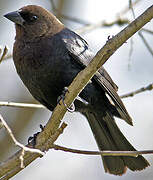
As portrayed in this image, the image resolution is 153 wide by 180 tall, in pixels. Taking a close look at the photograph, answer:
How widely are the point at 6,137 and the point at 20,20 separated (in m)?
2.24

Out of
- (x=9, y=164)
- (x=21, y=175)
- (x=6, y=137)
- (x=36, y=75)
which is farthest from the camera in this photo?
(x=21, y=175)

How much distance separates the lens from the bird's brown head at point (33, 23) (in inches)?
198

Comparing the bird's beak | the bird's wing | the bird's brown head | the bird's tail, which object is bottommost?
the bird's tail

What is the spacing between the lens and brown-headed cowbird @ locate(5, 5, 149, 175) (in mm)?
4707

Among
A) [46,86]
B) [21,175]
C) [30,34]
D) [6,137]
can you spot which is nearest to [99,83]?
[46,86]

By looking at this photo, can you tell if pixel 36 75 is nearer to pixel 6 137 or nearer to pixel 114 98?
pixel 114 98

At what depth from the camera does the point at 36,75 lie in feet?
15.4

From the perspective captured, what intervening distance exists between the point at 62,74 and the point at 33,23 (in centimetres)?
77

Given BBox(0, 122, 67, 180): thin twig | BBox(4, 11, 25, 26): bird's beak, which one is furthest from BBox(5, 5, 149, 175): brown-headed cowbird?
BBox(0, 122, 67, 180): thin twig

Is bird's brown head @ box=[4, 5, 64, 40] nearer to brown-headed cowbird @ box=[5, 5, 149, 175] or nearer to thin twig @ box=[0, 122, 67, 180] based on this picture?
brown-headed cowbird @ box=[5, 5, 149, 175]

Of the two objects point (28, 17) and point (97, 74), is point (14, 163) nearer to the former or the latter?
point (97, 74)

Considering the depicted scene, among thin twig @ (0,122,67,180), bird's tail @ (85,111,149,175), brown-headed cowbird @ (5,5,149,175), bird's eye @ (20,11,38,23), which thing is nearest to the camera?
thin twig @ (0,122,67,180)

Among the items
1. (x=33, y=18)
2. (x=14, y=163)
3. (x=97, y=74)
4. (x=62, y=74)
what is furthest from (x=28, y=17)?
(x=14, y=163)

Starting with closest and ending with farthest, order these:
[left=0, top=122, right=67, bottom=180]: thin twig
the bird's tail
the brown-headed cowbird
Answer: [left=0, top=122, right=67, bottom=180]: thin twig, the brown-headed cowbird, the bird's tail
